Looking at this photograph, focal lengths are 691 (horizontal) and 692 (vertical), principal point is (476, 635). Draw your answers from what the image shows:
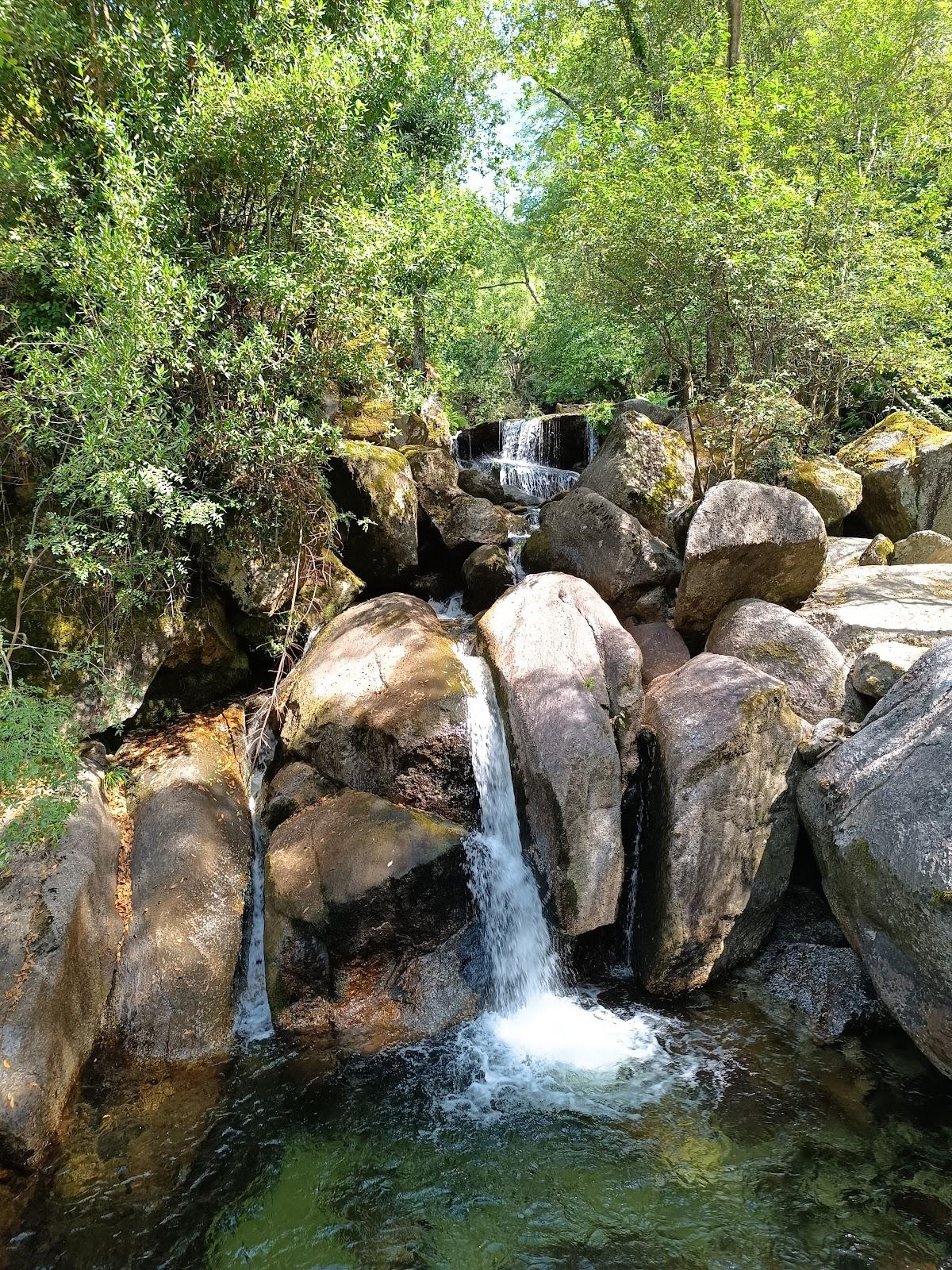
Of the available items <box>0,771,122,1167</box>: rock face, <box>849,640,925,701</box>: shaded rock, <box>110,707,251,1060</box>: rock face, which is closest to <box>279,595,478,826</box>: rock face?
<box>110,707,251,1060</box>: rock face

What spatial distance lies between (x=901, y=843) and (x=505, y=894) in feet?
10.9

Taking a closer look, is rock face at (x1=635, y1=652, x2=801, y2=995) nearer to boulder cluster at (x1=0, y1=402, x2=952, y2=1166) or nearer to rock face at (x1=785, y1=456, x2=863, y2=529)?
boulder cluster at (x1=0, y1=402, x2=952, y2=1166)

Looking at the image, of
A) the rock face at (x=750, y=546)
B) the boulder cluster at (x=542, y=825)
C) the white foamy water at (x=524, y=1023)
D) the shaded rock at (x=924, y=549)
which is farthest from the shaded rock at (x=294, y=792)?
the shaded rock at (x=924, y=549)

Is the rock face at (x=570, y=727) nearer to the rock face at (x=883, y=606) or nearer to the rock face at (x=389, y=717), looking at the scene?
the rock face at (x=389, y=717)

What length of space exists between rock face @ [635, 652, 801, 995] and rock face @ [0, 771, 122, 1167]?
4.64 m

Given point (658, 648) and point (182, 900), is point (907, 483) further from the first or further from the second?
→ point (182, 900)

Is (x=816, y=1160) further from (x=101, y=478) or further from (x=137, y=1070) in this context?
(x=101, y=478)

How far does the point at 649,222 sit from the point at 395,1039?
34.4 feet

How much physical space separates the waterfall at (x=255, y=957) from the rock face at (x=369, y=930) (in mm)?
250

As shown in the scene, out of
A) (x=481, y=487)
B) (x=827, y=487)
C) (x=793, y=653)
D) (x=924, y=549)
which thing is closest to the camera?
(x=793, y=653)

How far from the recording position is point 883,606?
8398 mm

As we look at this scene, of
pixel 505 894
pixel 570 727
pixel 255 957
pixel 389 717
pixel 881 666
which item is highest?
pixel 881 666

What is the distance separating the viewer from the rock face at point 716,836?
6070 millimetres

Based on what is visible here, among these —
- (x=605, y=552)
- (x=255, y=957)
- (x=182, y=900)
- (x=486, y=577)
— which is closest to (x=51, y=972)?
(x=182, y=900)
